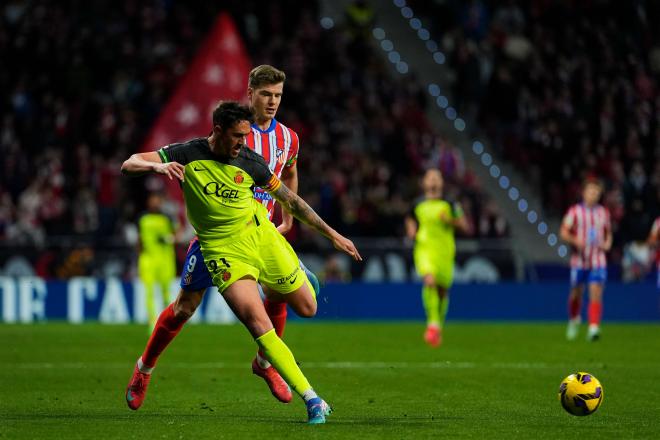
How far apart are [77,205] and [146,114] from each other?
3427 mm

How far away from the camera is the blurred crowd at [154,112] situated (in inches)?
926

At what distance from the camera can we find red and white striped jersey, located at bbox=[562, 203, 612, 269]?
1883 cm

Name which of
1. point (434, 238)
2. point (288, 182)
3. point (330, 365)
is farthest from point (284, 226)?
point (434, 238)

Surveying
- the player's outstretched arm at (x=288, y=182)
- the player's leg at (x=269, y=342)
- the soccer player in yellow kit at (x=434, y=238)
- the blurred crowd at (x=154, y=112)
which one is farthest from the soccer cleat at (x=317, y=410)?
the blurred crowd at (x=154, y=112)

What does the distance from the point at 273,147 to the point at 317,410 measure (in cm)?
242

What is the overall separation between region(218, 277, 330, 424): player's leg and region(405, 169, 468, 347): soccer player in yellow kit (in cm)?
861

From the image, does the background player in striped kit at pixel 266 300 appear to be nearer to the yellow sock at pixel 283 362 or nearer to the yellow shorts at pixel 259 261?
the yellow shorts at pixel 259 261

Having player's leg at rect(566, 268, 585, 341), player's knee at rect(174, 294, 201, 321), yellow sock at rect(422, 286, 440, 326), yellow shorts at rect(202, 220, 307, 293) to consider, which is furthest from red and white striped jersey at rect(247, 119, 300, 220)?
player's leg at rect(566, 268, 585, 341)

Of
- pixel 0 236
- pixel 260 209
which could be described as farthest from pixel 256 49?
pixel 260 209

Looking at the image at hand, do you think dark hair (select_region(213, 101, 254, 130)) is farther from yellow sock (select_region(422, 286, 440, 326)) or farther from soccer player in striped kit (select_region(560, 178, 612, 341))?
soccer player in striped kit (select_region(560, 178, 612, 341))

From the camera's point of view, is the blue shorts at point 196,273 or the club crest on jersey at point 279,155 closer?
the blue shorts at point 196,273

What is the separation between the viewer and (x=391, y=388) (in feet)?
36.3

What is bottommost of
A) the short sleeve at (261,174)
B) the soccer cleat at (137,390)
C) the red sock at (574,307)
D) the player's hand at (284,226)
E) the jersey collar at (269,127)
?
the red sock at (574,307)

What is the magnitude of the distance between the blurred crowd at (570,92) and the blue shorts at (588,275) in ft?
15.9
